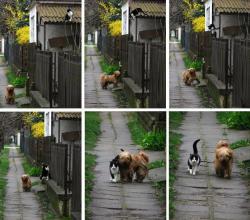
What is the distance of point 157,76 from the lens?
4953mm

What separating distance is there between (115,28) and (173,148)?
817 mm

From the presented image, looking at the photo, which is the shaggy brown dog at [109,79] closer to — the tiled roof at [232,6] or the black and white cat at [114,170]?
the black and white cat at [114,170]

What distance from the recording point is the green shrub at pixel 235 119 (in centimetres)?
493

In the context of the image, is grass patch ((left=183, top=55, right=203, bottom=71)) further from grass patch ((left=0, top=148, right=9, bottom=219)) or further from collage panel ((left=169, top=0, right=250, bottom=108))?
grass patch ((left=0, top=148, right=9, bottom=219))

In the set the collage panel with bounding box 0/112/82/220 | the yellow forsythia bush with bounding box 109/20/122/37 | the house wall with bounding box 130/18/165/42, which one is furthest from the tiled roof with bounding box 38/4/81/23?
the collage panel with bounding box 0/112/82/220

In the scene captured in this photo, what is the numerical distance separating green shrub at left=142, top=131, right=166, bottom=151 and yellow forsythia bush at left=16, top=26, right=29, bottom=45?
3.08ft

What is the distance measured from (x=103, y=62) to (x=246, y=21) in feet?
2.96

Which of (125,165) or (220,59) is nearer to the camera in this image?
(125,165)

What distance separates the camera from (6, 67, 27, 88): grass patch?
4.95 metres

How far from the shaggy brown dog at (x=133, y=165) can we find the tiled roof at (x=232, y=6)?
1015 millimetres

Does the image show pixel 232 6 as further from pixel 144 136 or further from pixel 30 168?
pixel 30 168

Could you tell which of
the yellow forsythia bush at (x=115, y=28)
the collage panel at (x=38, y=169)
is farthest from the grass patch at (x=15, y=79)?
the yellow forsythia bush at (x=115, y=28)

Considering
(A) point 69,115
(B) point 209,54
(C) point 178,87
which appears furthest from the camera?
(B) point 209,54

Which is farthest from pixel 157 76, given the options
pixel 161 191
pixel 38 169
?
pixel 38 169
